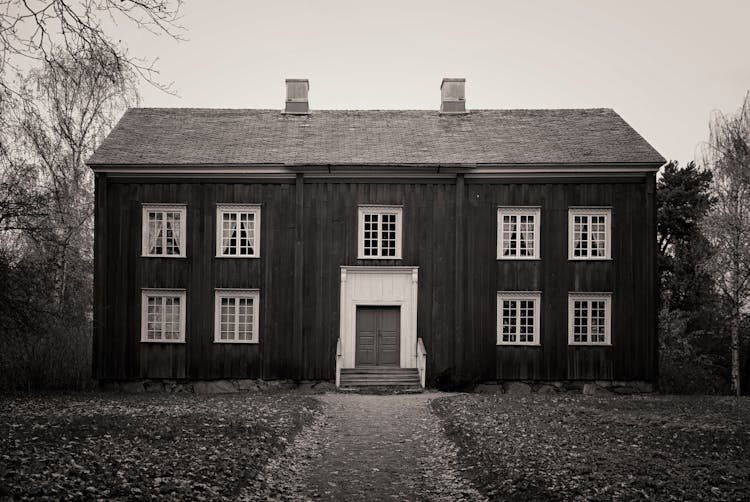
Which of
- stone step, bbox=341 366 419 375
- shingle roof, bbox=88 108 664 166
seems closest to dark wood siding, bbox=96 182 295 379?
shingle roof, bbox=88 108 664 166

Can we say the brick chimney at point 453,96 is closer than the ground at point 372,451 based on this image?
No

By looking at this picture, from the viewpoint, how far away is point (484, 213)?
2588 centimetres

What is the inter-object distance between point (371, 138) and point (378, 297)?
240 inches

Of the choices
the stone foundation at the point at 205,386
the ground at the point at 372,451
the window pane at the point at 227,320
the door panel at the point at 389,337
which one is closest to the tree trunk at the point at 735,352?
the ground at the point at 372,451

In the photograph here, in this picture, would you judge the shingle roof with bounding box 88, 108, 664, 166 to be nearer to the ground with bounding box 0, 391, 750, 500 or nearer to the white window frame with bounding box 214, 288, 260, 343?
the white window frame with bounding box 214, 288, 260, 343

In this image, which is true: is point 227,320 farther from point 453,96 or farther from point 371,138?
point 453,96

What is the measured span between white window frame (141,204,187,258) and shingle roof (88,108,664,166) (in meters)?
1.55

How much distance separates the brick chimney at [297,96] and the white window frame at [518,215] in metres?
9.15

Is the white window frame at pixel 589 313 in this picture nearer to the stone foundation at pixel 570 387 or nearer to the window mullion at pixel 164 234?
the stone foundation at pixel 570 387

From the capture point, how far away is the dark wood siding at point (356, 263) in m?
25.5

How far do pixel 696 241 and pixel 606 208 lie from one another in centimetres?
1469

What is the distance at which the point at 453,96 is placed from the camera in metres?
30.3

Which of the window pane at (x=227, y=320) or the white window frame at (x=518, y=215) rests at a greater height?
the white window frame at (x=518, y=215)

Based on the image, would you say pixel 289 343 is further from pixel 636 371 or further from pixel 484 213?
pixel 636 371
